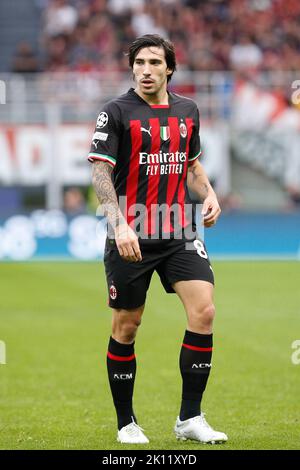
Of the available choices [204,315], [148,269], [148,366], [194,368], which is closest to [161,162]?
[148,269]

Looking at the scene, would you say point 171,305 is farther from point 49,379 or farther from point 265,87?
point 265,87

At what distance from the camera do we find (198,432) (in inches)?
249

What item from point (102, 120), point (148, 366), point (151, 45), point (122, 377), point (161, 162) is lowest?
point (148, 366)

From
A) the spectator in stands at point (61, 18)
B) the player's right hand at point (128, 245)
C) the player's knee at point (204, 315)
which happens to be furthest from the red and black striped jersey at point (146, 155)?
the spectator in stands at point (61, 18)

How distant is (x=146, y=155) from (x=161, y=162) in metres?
0.11

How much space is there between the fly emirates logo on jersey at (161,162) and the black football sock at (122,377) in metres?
1.12

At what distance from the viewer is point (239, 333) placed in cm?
1177

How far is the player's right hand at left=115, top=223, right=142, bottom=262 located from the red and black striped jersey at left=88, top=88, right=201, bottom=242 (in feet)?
1.31

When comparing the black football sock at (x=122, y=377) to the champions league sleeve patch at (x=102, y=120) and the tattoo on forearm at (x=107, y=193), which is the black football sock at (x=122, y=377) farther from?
the champions league sleeve patch at (x=102, y=120)

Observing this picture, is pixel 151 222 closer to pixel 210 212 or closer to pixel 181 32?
pixel 210 212

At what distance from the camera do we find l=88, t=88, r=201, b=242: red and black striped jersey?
633 centimetres

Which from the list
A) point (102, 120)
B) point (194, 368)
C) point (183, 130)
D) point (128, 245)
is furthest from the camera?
point (183, 130)

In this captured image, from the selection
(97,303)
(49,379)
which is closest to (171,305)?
(97,303)

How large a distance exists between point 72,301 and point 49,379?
5.55m
